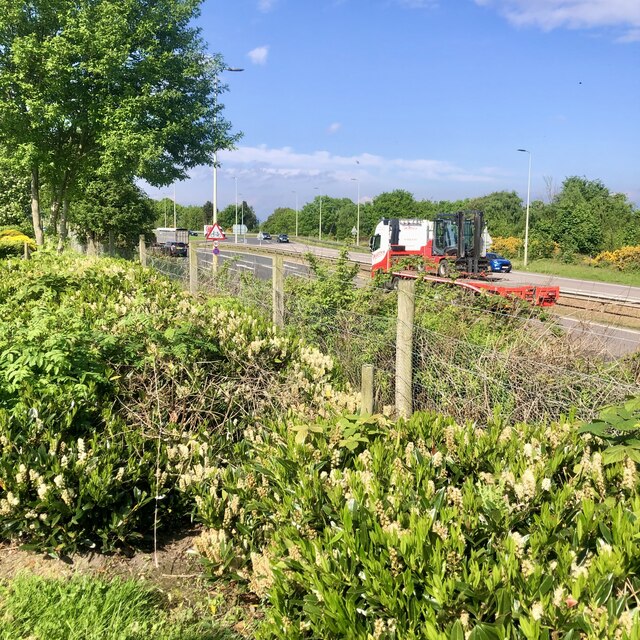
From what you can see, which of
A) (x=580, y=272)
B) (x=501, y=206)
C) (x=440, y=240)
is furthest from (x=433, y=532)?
(x=501, y=206)

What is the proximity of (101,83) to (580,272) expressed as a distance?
28776 millimetres

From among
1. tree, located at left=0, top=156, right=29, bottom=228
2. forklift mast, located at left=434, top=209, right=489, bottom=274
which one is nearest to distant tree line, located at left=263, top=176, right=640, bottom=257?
forklift mast, located at left=434, top=209, right=489, bottom=274

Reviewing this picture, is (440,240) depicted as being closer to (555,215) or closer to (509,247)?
(509,247)

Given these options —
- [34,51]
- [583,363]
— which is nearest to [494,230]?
[34,51]

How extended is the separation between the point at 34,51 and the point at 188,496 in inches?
859

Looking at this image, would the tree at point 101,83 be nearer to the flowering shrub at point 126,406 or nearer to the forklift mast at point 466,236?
the forklift mast at point 466,236

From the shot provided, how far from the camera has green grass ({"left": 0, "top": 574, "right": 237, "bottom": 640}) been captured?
2.72 metres

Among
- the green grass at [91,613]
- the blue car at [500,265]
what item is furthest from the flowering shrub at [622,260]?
the green grass at [91,613]

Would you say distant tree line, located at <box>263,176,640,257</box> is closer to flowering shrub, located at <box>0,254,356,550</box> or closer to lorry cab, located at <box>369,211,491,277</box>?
lorry cab, located at <box>369,211,491,277</box>

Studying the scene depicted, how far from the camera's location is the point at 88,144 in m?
25.2

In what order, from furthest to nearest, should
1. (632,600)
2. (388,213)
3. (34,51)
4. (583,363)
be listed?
(388,213)
(34,51)
(583,363)
(632,600)

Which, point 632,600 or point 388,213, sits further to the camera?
point 388,213

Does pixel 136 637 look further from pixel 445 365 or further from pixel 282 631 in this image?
pixel 445 365

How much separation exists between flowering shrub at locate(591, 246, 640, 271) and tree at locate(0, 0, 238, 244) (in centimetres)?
2810
